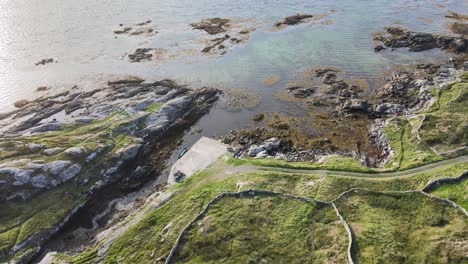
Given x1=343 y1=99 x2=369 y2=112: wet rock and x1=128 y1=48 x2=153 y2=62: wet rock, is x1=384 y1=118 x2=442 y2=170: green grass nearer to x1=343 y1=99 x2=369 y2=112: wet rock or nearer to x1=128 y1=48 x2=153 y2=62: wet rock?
x1=343 y1=99 x2=369 y2=112: wet rock

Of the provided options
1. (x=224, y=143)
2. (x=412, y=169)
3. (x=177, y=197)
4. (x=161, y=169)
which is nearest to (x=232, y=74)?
(x=224, y=143)

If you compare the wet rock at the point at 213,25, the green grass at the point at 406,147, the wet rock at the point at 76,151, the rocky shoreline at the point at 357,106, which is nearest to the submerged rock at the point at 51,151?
the wet rock at the point at 76,151

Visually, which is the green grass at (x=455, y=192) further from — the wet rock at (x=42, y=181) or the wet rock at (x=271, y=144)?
the wet rock at (x=42, y=181)

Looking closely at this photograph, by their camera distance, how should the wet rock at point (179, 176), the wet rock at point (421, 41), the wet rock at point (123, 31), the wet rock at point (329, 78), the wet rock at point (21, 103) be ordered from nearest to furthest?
the wet rock at point (179, 176) → the wet rock at point (329, 78) → the wet rock at point (21, 103) → the wet rock at point (421, 41) → the wet rock at point (123, 31)

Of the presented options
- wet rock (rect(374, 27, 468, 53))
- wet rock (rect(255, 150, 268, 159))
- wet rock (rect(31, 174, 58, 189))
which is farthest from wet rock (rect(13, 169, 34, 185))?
wet rock (rect(374, 27, 468, 53))

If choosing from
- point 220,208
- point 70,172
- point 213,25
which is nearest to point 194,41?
point 213,25

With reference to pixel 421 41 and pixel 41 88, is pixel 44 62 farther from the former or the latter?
pixel 421 41

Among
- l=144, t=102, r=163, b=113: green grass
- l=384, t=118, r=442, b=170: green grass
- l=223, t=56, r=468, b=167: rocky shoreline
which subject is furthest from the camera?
l=144, t=102, r=163, b=113: green grass
